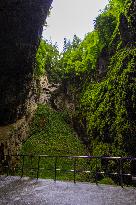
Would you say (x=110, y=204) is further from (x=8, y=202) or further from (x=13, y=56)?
(x=13, y=56)

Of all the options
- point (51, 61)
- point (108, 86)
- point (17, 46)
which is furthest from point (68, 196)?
point (51, 61)

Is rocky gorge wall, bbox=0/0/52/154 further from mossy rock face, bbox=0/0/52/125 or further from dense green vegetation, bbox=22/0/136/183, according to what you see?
dense green vegetation, bbox=22/0/136/183

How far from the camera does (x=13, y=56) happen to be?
1820 centimetres

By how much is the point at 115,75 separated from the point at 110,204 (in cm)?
1663

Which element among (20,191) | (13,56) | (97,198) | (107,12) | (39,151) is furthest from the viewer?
(107,12)

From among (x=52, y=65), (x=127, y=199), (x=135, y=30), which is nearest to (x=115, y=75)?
(x=135, y=30)

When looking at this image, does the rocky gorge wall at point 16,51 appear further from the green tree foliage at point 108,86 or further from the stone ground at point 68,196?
the stone ground at point 68,196

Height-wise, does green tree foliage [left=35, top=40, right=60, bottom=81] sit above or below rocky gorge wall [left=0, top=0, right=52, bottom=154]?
above

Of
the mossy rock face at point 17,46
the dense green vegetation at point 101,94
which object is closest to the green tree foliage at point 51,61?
the dense green vegetation at point 101,94

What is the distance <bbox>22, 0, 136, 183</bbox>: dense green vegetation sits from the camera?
65.2 ft

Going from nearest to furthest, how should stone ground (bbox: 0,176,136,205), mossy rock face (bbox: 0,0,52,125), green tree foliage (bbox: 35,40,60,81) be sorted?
stone ground (bbox: 0,176,136,205)
mossy rock face (bbox: 0,0,52,125)
green tree foliage (bbox: 35,40,60,81)

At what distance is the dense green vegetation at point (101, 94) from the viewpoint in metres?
19.9

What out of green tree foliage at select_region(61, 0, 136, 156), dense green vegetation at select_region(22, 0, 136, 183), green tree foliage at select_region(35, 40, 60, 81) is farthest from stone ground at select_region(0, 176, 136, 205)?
green tree foliage at select_region(35, 40, 60, 81)

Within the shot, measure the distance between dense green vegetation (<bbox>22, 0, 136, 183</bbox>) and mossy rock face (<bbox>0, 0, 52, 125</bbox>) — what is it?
616cm
